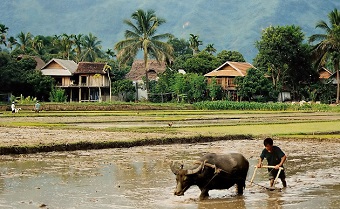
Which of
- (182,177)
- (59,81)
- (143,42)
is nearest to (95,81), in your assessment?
(59,81)

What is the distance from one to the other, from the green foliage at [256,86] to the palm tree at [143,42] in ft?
28.4

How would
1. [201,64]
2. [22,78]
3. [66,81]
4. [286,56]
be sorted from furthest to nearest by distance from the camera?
1. [201,64]
2. [66,81]
3. [286,56]
4. [22,78]

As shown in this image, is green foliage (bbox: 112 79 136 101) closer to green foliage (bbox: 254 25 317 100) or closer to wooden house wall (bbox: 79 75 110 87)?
wooden house wall (bbox: 79 75 110 87)

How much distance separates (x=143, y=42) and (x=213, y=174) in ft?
185

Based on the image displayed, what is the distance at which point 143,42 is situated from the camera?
218 feet

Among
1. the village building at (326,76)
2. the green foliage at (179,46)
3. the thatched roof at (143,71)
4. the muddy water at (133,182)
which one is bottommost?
the muddy water at (133,182)

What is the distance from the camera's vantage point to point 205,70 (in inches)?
3046

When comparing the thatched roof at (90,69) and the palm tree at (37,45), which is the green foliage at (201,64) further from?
the palm tree at (37,45)

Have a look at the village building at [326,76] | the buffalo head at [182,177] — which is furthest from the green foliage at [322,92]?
the buffalo head at [182,177]

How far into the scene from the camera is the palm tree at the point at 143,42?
66125 mm

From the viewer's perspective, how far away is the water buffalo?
10.4 meters

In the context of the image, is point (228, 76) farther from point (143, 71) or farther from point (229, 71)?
point (143, 71)

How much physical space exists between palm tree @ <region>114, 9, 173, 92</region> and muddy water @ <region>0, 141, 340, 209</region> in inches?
1898

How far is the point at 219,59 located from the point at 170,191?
7013 centimetres
